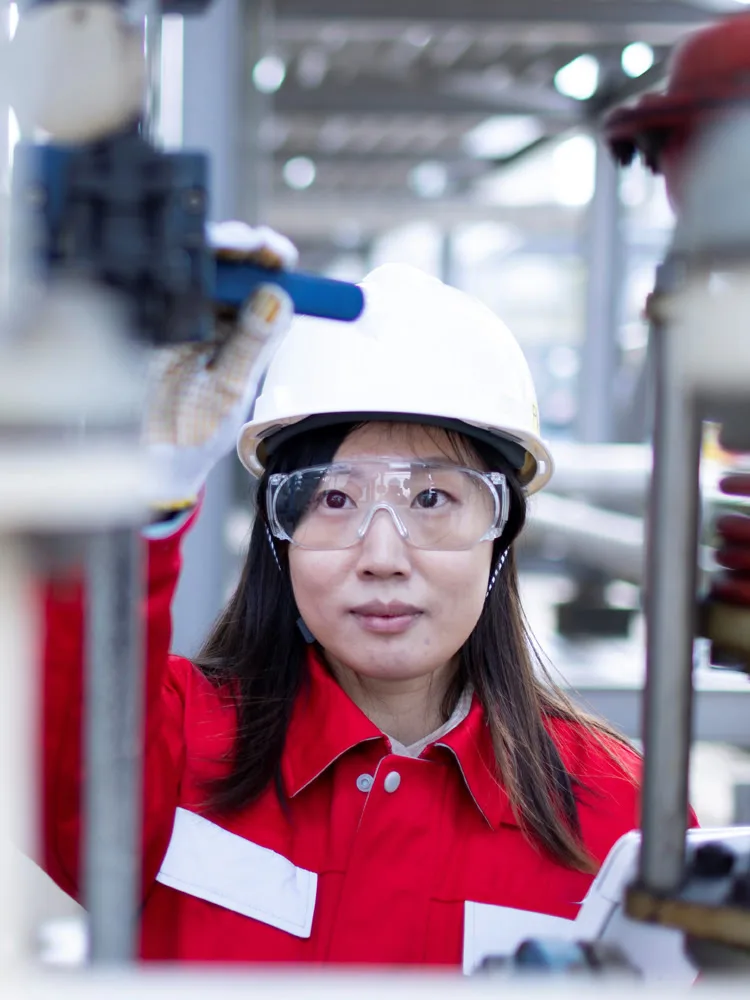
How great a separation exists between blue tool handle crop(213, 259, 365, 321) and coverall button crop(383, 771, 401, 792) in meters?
0.83

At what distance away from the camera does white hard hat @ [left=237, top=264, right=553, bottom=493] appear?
1488mm

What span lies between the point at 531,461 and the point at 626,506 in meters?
3.85

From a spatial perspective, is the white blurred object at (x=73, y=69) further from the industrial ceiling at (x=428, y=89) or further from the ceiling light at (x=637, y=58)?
the ceiling light at (x=637, y=58)

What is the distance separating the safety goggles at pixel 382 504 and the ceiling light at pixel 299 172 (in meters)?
6.51

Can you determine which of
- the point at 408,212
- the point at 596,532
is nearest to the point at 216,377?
the point at 596,532

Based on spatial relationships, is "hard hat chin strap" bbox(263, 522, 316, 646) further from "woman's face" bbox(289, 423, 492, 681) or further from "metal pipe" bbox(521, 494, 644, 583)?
"metal pipe" bbox(521, 494, 644, 583)

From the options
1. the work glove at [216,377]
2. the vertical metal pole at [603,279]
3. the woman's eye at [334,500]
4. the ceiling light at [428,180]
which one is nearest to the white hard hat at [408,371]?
the woman's eye at [334,500]

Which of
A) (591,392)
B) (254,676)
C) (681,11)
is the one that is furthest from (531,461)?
(591,392)

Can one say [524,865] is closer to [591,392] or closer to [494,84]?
[591,392]

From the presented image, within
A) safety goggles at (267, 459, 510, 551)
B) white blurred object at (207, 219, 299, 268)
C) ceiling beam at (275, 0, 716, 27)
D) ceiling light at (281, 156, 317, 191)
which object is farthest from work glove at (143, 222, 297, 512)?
ceiling light at (281, 156, 317, 191)

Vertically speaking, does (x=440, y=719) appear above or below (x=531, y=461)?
below

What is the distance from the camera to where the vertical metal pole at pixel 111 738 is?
21.2 inches

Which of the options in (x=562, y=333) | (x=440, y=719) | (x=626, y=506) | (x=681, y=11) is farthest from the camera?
(x=562, y=333)

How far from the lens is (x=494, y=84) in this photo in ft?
16.9
